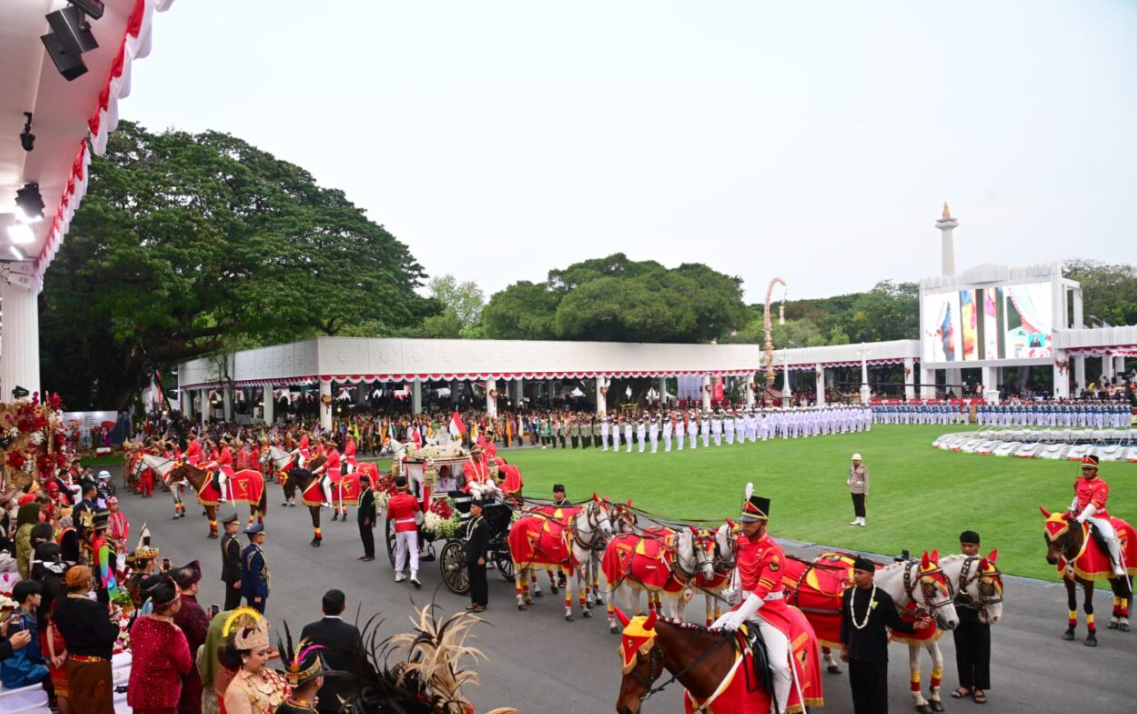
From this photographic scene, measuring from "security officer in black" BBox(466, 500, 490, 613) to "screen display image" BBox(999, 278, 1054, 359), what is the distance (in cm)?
4312

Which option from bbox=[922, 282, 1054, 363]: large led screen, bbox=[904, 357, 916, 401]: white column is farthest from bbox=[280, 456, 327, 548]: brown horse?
bbox=[904, 357, 916, 401]: white column

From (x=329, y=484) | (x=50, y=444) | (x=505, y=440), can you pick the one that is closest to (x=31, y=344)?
(x=50, y=444)

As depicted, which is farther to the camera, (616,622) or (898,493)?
(898,493)

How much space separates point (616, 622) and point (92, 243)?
76.1 ft

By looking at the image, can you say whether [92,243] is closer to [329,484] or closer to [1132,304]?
[329,484]

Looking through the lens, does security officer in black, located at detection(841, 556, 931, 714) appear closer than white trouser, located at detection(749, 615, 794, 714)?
No

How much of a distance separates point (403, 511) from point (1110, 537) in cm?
864

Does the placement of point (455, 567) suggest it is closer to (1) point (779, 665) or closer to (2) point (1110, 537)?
(1) point (779, 665)

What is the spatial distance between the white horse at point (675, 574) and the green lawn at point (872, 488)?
453 centimetres

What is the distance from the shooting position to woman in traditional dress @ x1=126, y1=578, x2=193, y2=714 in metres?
4.73

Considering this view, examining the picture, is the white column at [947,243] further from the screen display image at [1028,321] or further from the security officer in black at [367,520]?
the security officer in black at [367,520]

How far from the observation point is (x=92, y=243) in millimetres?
23562

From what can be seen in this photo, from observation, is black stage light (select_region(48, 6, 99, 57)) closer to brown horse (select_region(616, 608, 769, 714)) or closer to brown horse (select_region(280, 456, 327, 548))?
brown horse (select_region(616, 608, 769, 714))

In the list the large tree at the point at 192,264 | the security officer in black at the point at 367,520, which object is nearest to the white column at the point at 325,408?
the large tree at the point at 192,264
